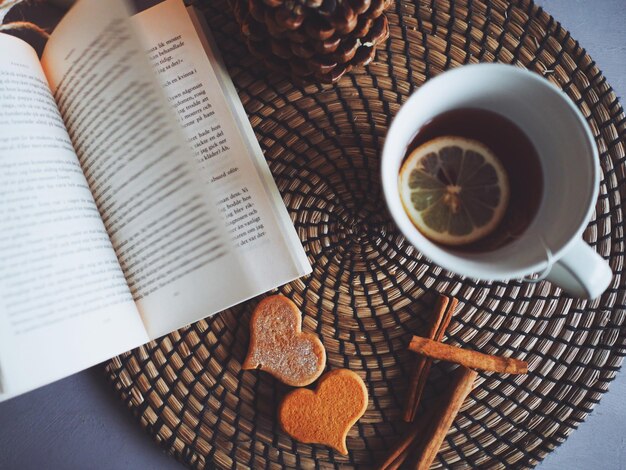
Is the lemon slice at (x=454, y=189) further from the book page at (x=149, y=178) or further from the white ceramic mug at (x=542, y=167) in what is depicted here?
the book page at (x=149, y=178)

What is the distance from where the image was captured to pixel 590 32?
2.42ft

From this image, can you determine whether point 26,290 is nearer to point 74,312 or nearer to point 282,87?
point 74,312

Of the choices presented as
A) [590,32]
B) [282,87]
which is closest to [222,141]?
[282,87]

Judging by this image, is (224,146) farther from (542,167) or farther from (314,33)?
(542,167)

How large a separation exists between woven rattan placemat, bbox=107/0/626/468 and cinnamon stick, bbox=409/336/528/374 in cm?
2

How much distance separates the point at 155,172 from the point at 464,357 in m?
0.40

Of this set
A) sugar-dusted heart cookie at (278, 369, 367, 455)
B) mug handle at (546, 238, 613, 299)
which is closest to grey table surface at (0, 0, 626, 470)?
sugar-dusted heart cookie at (278, 369, 367, 455)

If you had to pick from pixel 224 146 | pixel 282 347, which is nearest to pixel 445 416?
pixel 282 347

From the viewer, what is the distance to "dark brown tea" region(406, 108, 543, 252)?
0.54m

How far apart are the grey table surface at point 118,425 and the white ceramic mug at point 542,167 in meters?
0.30

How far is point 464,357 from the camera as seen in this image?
0.60 metres

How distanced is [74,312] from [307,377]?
26 cm

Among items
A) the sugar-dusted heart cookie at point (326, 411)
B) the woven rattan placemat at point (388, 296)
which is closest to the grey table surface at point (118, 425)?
the woven rattan placemat at point (388, 296)

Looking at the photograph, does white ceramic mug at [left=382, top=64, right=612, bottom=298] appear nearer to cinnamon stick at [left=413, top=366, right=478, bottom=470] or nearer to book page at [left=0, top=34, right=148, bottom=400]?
cinnamon stick at [left=413, top=366, right=478, bottom=470]
